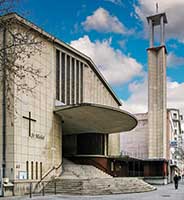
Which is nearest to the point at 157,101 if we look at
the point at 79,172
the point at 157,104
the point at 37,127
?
the point at 157,104

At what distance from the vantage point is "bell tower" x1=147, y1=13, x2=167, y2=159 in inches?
2616

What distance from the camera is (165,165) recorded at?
189 feet

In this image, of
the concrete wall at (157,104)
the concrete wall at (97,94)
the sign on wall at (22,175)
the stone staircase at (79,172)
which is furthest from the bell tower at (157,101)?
the sign on wall at (22,175)

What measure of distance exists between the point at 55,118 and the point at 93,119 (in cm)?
536

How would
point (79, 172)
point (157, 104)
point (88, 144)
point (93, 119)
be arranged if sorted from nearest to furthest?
point (79, 172) → point (93, 119) → point (88, 144) → point (157, 104)

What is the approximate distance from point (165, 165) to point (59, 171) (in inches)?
919

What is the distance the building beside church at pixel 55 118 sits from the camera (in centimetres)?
3073

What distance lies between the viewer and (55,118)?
39000 mm

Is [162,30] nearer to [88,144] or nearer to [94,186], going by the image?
[88,144]

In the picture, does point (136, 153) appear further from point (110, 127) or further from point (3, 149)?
point (3, 149)

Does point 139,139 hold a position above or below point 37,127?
below

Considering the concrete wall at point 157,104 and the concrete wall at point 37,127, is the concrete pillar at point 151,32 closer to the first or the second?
the concrete wall at point 157,104

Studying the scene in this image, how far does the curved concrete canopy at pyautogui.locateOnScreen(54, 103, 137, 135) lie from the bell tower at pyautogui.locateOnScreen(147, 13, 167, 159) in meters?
16.6

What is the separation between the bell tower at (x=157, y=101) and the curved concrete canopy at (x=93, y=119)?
54.6 feet
